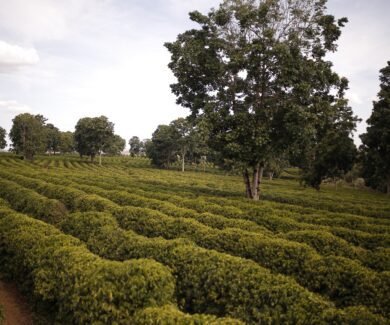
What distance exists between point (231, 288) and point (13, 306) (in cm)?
713

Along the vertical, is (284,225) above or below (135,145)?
below

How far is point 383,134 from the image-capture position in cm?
3681

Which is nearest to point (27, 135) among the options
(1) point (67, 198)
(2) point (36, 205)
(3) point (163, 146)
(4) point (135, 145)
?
(3) point (163, 146)

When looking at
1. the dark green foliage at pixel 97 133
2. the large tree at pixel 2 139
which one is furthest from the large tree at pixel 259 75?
the large tree at pixel 2 139

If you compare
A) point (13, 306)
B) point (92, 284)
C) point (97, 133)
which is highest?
point (97, 133)

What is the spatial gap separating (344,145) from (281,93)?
1093 inches

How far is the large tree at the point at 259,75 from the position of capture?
21.0 m

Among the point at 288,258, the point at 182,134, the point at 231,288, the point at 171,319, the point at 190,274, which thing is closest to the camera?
the point at 171,319

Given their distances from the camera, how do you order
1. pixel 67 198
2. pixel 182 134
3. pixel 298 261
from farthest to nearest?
pixel 182 134 < pixel 67 198 < pixel 298 261

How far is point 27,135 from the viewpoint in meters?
85.0

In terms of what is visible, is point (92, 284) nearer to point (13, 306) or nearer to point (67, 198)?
point (13, 306)

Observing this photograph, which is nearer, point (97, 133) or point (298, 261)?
point (298, 261)

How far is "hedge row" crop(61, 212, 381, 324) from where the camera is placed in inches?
245

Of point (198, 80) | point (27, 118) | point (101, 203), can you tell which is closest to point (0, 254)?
point (101, 203)
